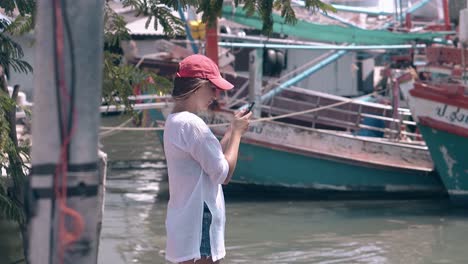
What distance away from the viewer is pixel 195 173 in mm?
3875

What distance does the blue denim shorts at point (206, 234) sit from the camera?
386cm

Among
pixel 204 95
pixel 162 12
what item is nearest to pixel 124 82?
pixel 162 12

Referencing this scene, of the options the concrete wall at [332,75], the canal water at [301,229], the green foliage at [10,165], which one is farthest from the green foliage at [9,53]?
the concrete wall at [332,75]

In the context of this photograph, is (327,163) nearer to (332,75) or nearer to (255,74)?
(255,74)

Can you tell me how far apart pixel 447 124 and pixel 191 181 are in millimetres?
8375

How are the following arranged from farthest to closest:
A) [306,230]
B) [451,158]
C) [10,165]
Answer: [451,158] → [306,230] → [10,165]

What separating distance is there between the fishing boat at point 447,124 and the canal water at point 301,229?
47 cm

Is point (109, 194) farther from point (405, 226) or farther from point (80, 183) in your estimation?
point (80, 183)

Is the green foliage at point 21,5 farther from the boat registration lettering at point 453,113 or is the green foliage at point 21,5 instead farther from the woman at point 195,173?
the boat registration lettering at point 453,113

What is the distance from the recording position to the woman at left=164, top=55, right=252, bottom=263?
3828 mm

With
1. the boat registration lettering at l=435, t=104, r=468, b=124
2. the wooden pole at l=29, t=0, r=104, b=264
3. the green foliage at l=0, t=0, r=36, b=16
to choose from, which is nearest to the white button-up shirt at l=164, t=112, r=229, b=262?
the wooden pole at l=29, t=0, r=104, b=264

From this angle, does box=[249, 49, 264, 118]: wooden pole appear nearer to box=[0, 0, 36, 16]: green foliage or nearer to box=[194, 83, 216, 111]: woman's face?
box=[0, 0, 36, 16]: green foliage

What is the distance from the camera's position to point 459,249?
966cm

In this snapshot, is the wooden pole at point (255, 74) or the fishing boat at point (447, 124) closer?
the fishing boat at point (447, 124)
